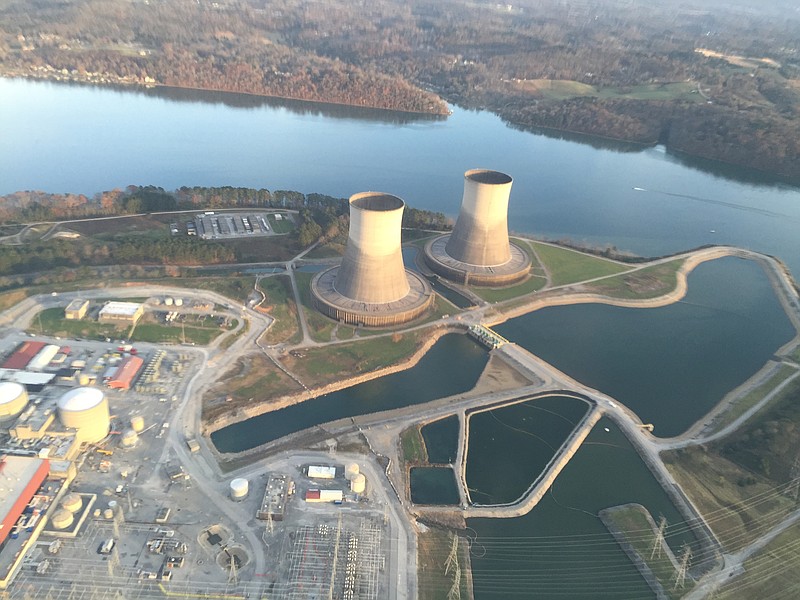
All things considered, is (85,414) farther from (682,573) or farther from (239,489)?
(682,573)

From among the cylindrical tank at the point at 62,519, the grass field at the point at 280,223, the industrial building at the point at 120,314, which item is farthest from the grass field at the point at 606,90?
the cylindrical tank at the point at 62,519

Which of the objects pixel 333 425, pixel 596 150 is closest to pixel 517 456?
pixel 333 425

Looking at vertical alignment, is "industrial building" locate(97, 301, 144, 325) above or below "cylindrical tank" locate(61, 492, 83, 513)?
above

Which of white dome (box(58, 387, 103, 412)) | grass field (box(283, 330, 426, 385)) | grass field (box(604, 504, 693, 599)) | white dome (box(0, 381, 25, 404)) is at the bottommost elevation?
grass field (box(604, 504, 693, 599))

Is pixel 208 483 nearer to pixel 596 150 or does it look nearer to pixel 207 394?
pixel 207 394

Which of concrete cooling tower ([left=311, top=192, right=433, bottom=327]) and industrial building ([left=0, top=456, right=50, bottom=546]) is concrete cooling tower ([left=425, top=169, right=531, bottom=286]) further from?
industrial building ([left=0, top=456, right=50, bottom=546])

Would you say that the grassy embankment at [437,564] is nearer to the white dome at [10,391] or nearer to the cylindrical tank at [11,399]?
the cylindrical tank at [11,399]

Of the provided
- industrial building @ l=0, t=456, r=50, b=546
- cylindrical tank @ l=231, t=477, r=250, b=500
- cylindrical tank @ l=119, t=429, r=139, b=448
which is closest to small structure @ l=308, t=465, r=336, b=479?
cylindrical tank @ l=231, t=477, r=250, b=500
